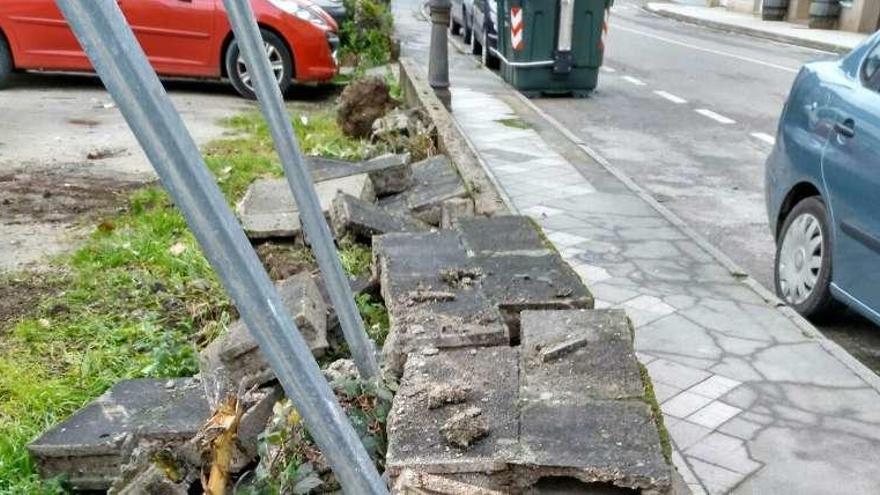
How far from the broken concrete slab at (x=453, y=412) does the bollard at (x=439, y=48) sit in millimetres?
6924

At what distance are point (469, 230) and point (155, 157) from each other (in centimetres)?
270

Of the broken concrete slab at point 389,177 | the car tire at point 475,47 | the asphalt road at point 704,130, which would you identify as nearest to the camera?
the broken concrete slab at point 389,177

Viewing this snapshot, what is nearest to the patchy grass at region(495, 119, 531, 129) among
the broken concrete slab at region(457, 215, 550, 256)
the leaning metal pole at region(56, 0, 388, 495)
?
the broken concrete slab at region(457, 215, 550, 256)

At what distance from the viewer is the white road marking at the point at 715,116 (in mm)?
11172

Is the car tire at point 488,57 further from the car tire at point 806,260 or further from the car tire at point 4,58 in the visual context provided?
the car tire at point 806,260

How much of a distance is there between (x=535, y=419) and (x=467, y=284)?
3.55ft

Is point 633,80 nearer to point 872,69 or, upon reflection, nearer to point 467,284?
point 872,69

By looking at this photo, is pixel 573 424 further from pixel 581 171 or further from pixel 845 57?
pixel 581 171

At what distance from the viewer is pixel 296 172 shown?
273 cm

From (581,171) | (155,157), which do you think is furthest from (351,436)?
(581,171)

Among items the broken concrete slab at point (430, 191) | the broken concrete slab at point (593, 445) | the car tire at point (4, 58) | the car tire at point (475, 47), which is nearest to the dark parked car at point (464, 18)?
the car tire at point (475, 47)

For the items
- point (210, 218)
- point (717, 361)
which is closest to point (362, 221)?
point (717, 361)

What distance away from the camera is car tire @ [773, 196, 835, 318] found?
450cm

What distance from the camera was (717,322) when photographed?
14.3 ft
